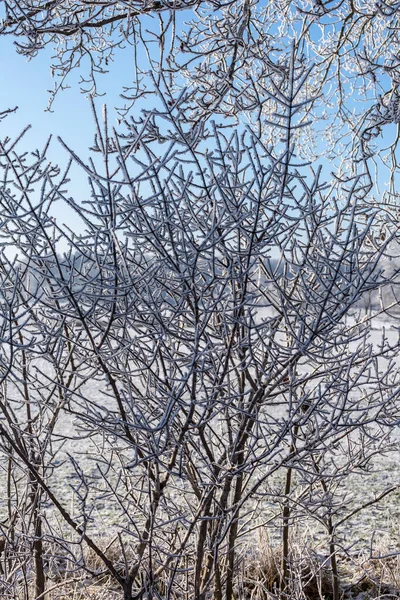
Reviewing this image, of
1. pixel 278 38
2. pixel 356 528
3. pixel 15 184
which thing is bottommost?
pixel 356 528

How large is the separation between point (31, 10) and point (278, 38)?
7.53ft

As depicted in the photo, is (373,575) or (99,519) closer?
(373,575)

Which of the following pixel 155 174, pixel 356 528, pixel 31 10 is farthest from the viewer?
pixel 356 528

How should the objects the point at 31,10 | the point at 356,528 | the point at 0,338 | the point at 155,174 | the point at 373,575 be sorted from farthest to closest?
the point at 356,528 < the point at 373,575 < the point at 31,10 < the point at 0,338 < the point at 155,174

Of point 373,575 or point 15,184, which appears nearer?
point 15,184

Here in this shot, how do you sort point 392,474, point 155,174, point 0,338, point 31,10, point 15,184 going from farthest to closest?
point 392,474
point 31,10
point 15,184
point 0,338
point 155,174

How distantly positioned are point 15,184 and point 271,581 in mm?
2881

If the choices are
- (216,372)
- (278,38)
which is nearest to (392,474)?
(278,38)

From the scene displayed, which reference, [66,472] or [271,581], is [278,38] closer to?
[271,581]

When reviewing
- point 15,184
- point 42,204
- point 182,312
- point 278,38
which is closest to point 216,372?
point 182,312

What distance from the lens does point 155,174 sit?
1538mm

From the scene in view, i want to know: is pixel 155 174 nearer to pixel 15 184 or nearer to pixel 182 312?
pixel 182 312

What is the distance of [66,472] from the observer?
639 cm

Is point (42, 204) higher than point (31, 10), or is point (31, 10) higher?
point (31, 10)
